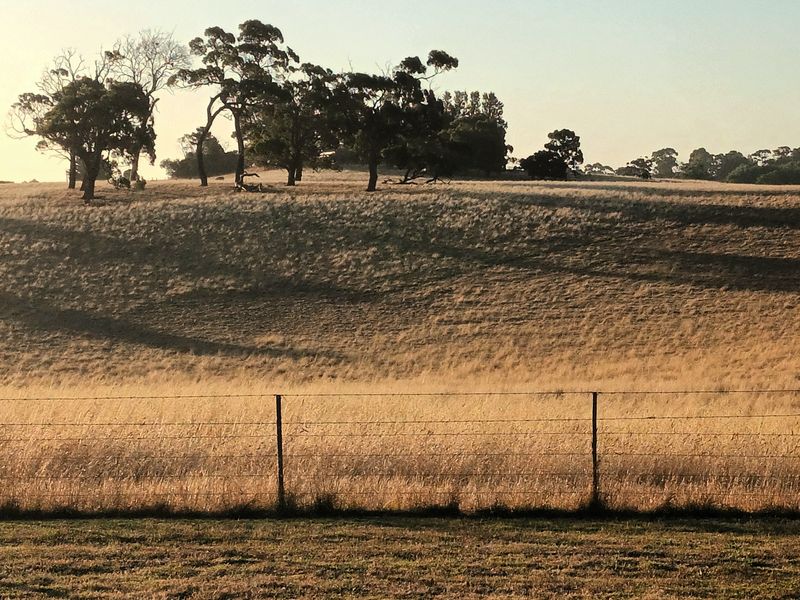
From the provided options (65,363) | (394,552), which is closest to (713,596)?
(394,552)

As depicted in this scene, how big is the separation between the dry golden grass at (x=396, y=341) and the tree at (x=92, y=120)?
12.2 ft

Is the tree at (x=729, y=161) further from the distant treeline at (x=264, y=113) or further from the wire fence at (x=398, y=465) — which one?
the wire fence at (x=398, y=465)

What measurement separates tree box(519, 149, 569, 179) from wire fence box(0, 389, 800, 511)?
83.9 m

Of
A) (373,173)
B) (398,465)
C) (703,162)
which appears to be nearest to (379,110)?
(373,173)

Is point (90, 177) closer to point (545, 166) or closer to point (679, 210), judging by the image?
point (679, 210)

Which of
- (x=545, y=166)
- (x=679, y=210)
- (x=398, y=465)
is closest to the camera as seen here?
(x=398, y=465)

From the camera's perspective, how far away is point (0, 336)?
36875 millimetres

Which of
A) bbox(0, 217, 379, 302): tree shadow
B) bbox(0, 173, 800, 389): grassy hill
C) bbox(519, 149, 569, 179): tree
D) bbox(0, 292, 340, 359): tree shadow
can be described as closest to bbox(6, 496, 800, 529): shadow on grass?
bbox(0, 173, 800, 389): grassy hill

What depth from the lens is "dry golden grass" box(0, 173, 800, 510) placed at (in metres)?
11.4

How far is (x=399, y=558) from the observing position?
8.12 metres

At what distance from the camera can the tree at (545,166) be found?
98.4 meters

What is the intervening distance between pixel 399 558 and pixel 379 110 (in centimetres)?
6539

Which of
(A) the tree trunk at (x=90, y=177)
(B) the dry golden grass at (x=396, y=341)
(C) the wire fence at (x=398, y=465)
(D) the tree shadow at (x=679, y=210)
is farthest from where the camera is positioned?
(A) the tree trunk at (x=90, y=177)

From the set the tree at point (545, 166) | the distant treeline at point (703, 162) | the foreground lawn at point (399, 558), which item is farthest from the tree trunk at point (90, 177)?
the distant treeline at point (703, 162)
